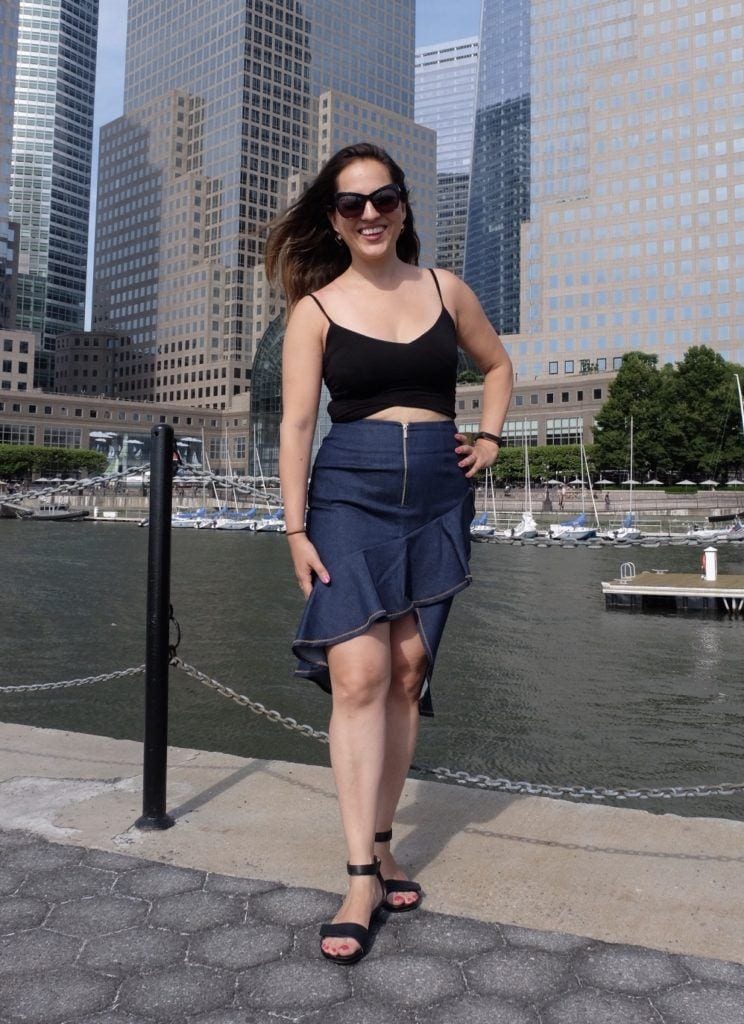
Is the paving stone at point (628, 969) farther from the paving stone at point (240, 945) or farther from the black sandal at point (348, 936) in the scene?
the paving stone at point (240, 945)

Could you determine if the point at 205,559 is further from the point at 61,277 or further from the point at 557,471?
A: the point at 61,277

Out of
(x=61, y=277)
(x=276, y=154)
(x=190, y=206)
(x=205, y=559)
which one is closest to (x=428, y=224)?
(x=276, y=154)

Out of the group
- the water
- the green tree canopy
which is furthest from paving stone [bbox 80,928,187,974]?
the green tree canopy

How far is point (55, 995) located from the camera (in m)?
2.15

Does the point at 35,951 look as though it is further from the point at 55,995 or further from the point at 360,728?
the point at 360,728

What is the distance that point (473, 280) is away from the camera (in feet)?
643

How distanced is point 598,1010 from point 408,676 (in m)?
1.18

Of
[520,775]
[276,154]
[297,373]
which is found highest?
[276,154]

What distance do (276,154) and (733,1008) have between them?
→ 163m

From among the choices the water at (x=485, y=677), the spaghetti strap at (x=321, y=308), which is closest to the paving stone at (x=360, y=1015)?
the spaghetti strap at (x=321, y=308)

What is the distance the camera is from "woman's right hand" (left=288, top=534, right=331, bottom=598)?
2.78 meters

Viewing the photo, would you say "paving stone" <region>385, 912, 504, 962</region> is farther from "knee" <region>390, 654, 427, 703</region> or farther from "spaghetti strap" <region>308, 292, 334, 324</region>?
"spaghetti strap" <region>308, 292, 334, 324</region>

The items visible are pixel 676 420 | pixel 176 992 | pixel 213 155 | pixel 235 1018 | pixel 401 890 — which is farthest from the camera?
pixel 213 155

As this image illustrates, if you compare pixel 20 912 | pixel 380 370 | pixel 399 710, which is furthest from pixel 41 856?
pixel 380 370
